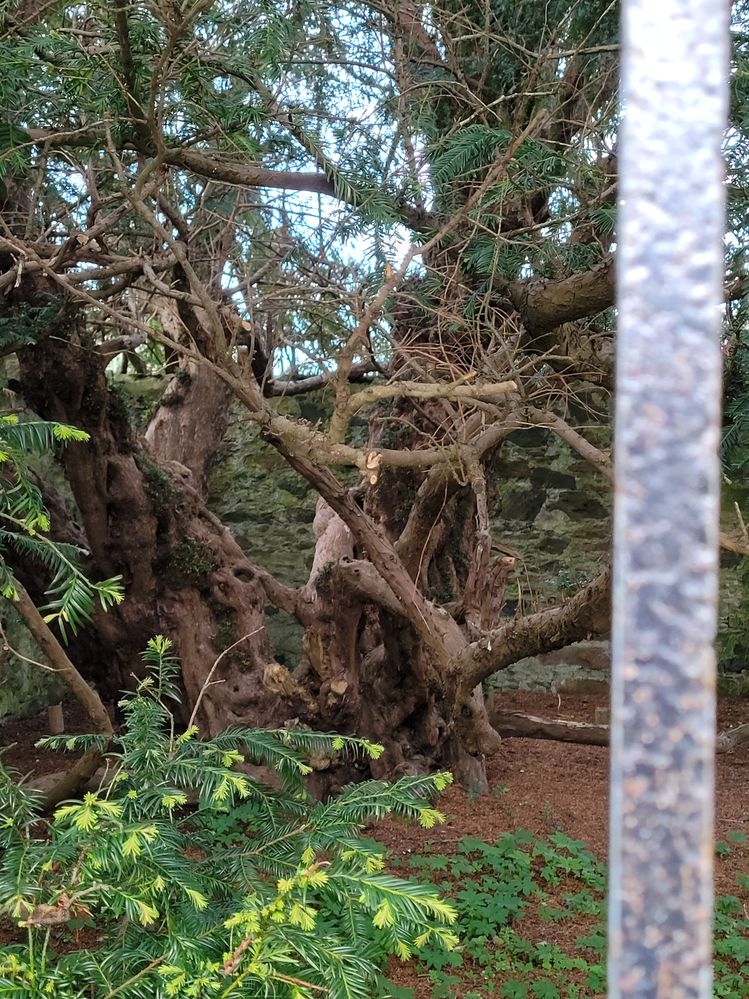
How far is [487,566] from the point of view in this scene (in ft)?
11.9

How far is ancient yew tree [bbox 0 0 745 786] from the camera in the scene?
209 centimetres

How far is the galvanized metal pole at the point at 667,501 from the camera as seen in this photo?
0.38 metres

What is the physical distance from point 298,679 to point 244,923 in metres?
2.01

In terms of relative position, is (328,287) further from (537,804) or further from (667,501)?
(667,501)

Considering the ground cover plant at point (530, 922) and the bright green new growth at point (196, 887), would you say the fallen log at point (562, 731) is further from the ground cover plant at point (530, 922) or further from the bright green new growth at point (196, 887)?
the bright green new growth at point (196, 887)

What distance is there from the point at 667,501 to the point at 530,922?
8.68 feet

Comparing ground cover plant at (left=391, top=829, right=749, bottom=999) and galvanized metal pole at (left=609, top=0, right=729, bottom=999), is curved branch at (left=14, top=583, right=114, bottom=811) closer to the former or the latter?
ground cover plant at (left=391, top=829, right=749, bottom=999)

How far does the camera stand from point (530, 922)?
264cm

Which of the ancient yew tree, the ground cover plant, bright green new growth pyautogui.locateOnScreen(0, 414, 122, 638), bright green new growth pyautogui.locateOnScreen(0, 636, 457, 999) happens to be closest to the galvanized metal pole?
bright green new growth pyautogui.locateOnScreen(0, 636, 457, 999)

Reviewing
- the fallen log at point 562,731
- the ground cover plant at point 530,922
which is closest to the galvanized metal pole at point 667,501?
the ground cover plant at point 530,922

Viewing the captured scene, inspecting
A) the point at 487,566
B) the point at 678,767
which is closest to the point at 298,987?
the point at 678,767

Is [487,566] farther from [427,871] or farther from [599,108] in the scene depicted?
[599,108]

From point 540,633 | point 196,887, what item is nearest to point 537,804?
point 540,633

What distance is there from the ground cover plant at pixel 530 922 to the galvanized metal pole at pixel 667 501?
2.09 meters
